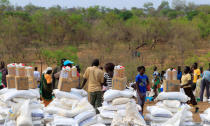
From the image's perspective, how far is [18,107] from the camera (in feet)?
14.8

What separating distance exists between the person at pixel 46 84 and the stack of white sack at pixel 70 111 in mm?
2871

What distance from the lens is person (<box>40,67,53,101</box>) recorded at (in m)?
7.87

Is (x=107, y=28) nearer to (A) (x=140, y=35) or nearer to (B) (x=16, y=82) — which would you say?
(A) (x=140, y=35)

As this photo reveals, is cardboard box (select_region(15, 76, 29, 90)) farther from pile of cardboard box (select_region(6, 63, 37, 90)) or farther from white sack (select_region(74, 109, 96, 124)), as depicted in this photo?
white sack (select_region(74, 109, 96, 124))

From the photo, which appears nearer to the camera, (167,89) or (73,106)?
(73,106)

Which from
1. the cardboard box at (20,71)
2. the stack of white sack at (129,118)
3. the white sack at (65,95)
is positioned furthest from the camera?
the cardboard box at (20,71)

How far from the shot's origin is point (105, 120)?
209 inches

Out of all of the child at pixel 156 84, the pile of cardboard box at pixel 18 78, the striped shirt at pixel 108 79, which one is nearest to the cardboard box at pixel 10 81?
the pile of cardboard box at pixel 18 78

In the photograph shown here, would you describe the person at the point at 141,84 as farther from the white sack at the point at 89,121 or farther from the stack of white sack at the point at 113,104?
the white sack at the point at 89,121

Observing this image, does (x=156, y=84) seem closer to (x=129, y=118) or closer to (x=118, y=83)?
(x=118, y=83)

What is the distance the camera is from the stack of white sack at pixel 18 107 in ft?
14.6

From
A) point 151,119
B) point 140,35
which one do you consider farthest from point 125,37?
point 151,119

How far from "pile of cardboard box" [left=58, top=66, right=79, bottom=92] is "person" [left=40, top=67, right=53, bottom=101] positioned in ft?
9.02

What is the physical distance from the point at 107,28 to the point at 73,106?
23.4 m
